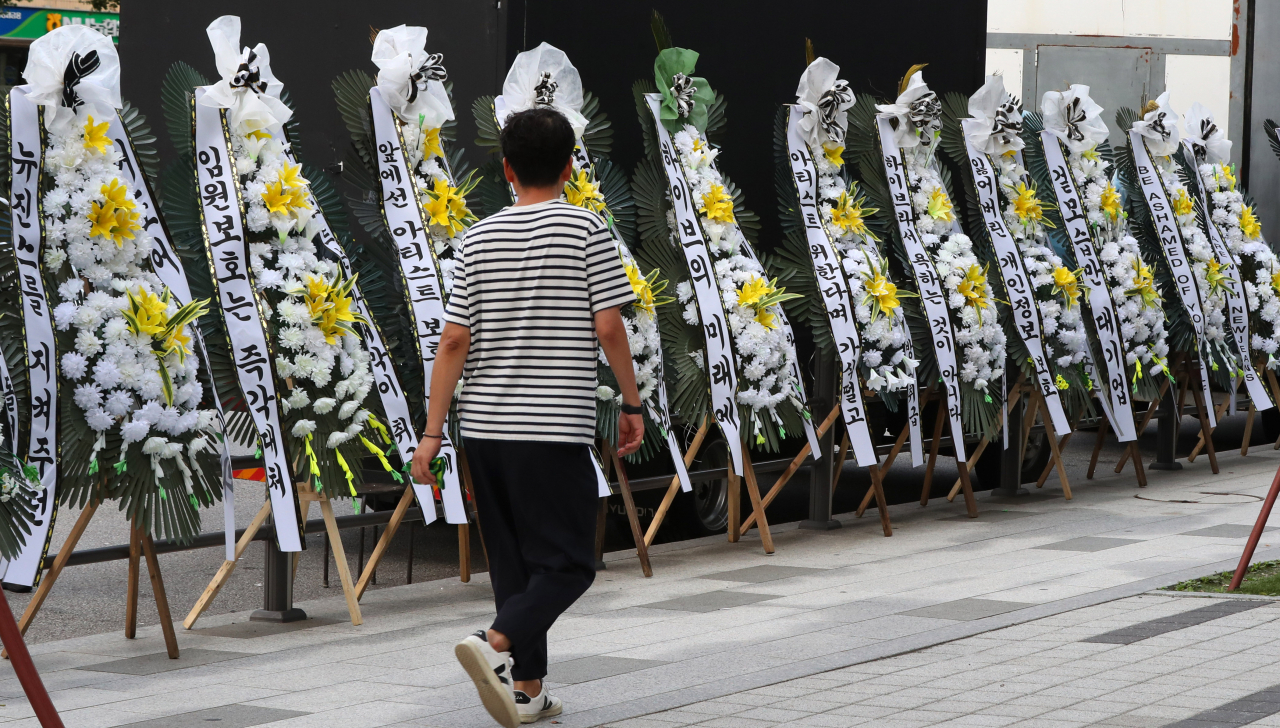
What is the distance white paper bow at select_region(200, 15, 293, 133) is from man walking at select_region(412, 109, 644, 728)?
1.76m

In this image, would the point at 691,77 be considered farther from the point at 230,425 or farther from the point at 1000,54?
the point at 1000,54

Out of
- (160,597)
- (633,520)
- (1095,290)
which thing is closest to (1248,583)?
(633,520)

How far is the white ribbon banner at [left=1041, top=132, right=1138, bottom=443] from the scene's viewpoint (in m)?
9.15

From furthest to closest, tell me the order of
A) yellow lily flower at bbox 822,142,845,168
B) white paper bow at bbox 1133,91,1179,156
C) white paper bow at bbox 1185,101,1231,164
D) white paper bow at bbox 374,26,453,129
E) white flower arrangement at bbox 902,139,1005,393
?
white paper bow at bbox 1185,101,1231,164, white paper bow at bbox 1133,91,1179,156, white flower arrangement at bbox 902,139,1005,393, yellow lily flower at bbox 822,142,845,168, white paper bow at bbox 374,26,453,129

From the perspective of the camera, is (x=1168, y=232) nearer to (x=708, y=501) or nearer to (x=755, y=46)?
(x=755, y=46)

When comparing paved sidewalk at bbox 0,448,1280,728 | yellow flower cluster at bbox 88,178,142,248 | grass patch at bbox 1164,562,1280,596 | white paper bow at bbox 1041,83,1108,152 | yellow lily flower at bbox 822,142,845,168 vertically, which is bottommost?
paved sidewalk at bbox 0,448,1280,728

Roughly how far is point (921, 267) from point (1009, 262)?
0.79 m

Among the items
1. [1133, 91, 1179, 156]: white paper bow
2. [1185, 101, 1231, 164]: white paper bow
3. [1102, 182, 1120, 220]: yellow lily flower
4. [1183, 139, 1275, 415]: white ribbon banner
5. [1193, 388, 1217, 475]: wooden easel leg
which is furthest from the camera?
[1185, 101, 1231, 164]: white paper bow

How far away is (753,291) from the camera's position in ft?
23.4

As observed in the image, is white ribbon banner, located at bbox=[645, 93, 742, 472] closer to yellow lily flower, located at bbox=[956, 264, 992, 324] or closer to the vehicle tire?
the vehicle tire

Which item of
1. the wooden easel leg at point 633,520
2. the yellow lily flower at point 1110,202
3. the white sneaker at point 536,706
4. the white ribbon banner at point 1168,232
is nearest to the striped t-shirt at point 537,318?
the white sneaker at point 536,706

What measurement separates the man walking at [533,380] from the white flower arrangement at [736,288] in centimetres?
290

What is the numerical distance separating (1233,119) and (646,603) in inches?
332

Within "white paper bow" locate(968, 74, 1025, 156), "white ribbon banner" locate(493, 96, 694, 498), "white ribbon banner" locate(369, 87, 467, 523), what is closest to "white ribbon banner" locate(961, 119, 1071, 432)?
"white paper bow" locate(968, 74, 1025, 156)
